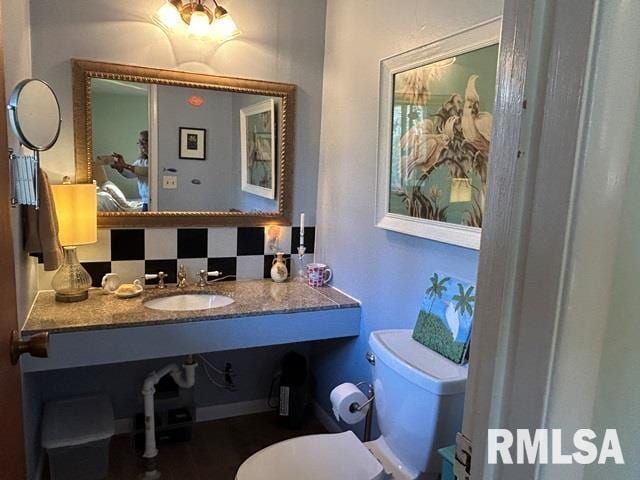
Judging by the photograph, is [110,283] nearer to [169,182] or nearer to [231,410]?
[169,182]

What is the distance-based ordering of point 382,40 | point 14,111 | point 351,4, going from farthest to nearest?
point 351,4
point 382,40
point 14,111

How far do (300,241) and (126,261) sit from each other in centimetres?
88

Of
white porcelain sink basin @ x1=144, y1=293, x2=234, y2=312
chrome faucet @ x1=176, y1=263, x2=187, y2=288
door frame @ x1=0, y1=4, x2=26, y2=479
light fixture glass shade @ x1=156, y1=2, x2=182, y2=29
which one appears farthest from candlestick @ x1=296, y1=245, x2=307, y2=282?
door frame @ x1=0, y1=4, x2=26, y2=479

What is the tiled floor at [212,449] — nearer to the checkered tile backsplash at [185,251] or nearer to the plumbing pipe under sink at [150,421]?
the plumbing pipe under sink at [150,421]

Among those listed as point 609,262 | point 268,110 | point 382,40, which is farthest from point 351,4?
point 609,262

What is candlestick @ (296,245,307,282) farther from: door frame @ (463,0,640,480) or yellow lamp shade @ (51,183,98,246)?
door frame @ (463,0,640,480)

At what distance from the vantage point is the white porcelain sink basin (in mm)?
2207

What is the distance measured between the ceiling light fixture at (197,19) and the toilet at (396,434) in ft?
5.15

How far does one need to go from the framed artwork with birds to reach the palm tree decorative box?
151 mm

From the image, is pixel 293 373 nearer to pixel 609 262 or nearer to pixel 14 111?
pixel 14 111

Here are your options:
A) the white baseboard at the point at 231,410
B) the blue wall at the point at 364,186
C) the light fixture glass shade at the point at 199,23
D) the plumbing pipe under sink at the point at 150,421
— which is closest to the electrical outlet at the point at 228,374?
the white baseboard at the point at 231,410

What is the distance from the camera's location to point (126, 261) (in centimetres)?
226

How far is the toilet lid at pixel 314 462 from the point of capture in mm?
1458

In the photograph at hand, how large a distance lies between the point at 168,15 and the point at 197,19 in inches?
5.0
